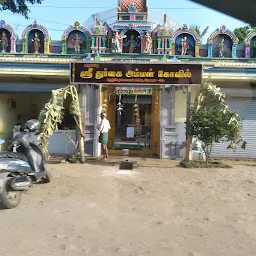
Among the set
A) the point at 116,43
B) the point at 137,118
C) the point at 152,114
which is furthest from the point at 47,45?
the point at 137,118

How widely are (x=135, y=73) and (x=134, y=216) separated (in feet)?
19.2

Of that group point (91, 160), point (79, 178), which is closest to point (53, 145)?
point (91, 160)

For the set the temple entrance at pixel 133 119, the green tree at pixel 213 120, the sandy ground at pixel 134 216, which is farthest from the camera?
the temple entrance at pixel 133 119

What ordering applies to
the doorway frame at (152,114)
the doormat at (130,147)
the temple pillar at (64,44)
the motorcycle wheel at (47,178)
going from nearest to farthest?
the motorcycle wheel at (47,178)
the temple pillar at (64,44)
the doorway frame at (152,114)
the doormat at (130,147)

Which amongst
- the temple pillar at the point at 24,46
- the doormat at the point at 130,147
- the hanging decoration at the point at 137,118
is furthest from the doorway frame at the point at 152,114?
the temple pillar at the point at 24,46

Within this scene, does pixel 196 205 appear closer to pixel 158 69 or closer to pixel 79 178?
pixel 79 178

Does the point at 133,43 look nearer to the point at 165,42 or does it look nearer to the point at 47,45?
the point at 165,42

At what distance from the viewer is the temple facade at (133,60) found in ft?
37.1

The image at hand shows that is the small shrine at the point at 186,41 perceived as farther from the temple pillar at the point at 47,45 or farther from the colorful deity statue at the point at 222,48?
the temple pillar at the point at 47,45

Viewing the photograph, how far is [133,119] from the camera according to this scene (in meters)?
14.3

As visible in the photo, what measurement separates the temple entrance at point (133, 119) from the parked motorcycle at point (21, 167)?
5.48m

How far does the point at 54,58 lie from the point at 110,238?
8542mm

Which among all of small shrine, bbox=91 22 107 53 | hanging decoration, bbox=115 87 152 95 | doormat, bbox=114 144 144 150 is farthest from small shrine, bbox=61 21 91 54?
doormat, bbox=114 144 144 150

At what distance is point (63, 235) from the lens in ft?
13.9
